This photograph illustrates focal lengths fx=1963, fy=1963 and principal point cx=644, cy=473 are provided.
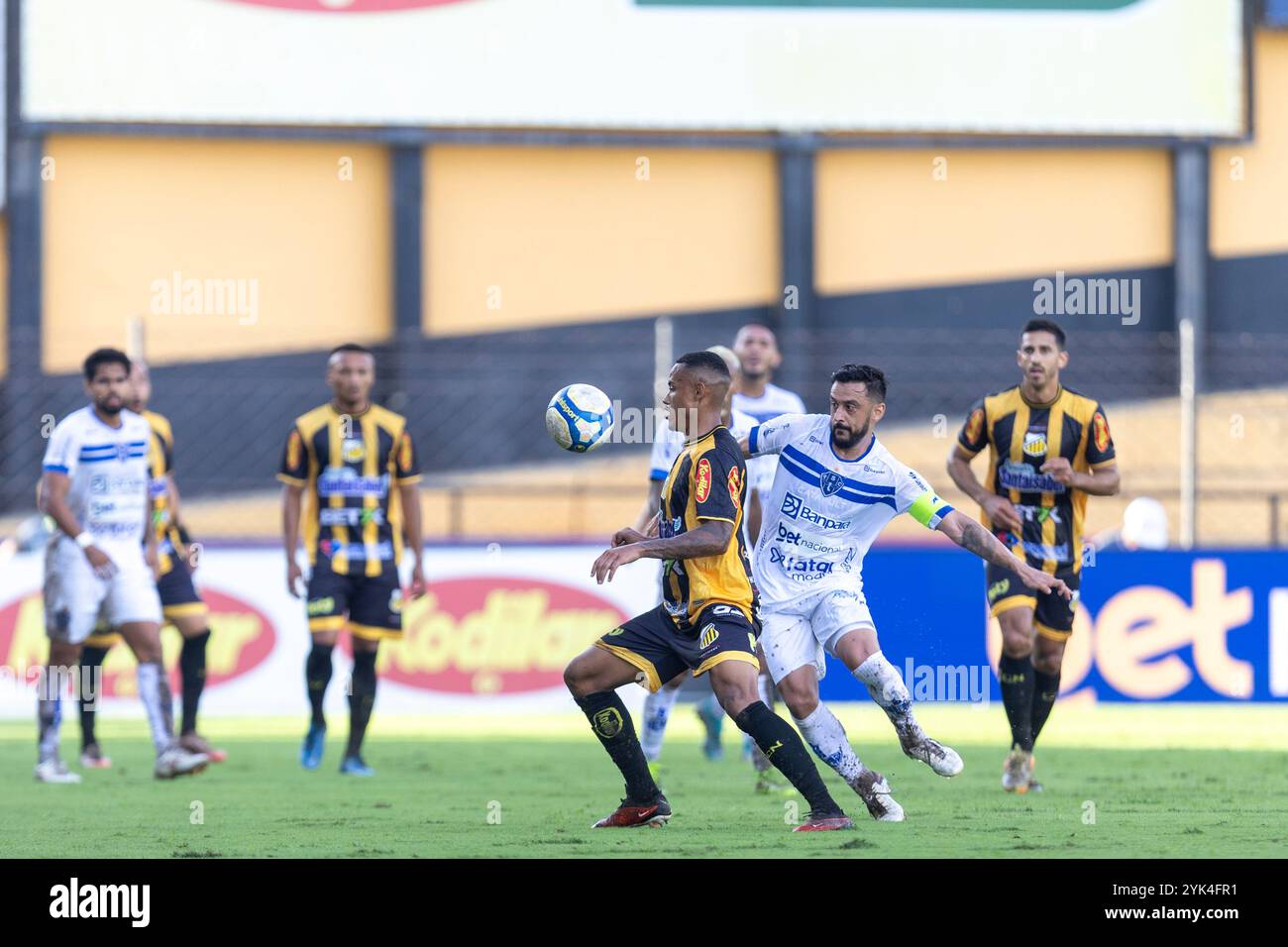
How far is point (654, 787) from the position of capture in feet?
27.7

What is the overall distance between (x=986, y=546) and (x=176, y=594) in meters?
5.83

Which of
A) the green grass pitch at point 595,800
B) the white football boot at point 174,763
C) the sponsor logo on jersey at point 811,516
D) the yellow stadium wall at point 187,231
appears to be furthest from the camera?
the yellow stadium wall at point 187,231

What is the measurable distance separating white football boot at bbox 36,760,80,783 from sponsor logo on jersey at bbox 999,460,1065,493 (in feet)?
17.9

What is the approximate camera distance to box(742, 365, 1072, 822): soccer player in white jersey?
8430 mm

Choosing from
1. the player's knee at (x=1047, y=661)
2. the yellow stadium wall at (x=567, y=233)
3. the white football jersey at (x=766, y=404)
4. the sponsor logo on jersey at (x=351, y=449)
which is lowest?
the player's knee at (x=1047, y=661)

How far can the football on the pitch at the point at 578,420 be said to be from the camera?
8.58 meters

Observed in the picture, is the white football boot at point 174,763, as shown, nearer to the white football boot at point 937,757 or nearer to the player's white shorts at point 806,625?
the player's white shorts at point 806,625

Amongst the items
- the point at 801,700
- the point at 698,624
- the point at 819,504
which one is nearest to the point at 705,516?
the point at 698,624

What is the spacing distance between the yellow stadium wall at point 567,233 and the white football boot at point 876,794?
14.4 m

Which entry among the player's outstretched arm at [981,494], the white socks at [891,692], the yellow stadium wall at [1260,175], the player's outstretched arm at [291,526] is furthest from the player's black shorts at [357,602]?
the yellow stadium wall at [1260,175]
